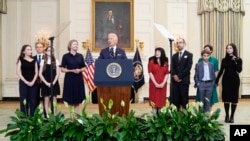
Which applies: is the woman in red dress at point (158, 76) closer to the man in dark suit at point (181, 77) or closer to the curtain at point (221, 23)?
the man in dark suit at point (181, 77)

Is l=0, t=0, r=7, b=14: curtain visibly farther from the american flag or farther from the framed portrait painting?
the american flag

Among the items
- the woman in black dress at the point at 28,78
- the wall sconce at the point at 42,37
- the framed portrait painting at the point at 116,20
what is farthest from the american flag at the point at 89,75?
the woman in black dress at the point at 28,78

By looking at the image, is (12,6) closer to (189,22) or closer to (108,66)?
(189,22)

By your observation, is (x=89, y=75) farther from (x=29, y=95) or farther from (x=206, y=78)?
(x=206, y=78)

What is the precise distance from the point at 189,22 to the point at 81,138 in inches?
421

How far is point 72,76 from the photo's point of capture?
841 cm

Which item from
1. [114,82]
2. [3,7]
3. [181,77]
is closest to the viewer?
[114,82]

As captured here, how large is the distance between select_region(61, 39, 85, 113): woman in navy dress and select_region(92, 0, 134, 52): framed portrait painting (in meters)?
6.56

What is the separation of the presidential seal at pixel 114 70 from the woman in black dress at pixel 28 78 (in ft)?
8.62

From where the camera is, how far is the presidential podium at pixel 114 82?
20.7ft

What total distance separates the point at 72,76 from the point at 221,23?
8337mm

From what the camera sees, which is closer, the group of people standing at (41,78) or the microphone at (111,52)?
the microphone at (111,52)

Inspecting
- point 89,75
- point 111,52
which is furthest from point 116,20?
point 111,52

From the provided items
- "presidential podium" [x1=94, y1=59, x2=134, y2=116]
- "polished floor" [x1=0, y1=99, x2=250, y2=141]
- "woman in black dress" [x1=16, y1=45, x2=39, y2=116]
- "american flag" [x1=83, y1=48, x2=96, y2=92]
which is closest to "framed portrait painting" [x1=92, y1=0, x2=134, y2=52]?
"american flag" [x1=83, y1=48, x2=96, y2=92]
